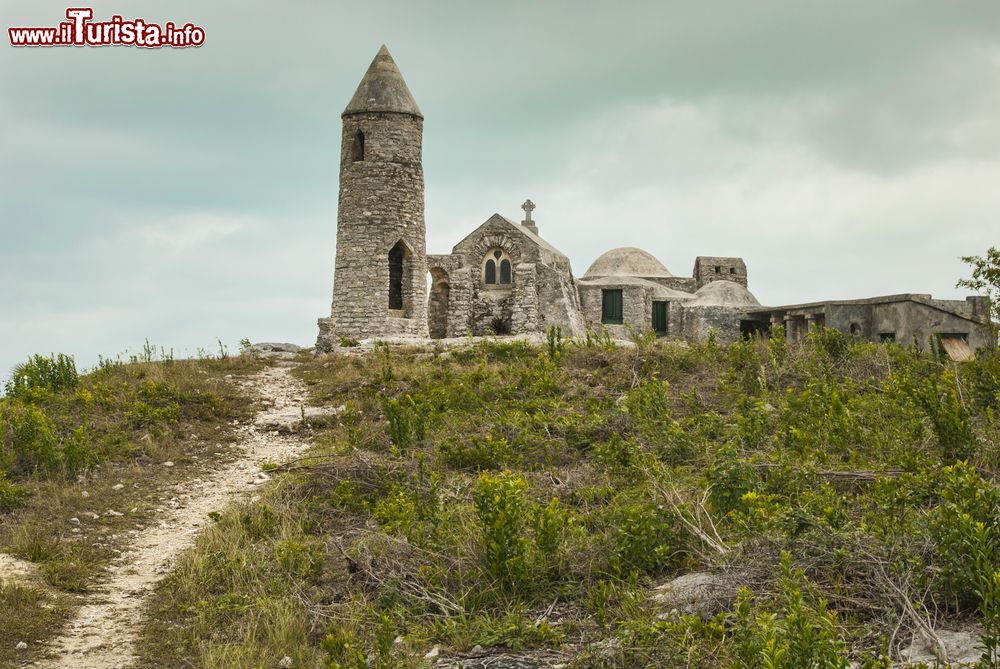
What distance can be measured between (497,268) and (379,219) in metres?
5.30

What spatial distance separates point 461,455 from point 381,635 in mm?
4647

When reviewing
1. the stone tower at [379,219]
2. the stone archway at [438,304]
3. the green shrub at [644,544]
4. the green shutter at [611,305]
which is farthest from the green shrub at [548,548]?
the green shutter at [611,305]

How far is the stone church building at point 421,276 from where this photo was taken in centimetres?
2234

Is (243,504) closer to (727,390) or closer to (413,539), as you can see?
(413,539)

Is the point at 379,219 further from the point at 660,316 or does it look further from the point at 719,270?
the point at 719,270

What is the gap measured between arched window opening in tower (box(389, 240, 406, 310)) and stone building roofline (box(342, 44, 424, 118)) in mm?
4050

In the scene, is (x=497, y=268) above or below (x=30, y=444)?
above

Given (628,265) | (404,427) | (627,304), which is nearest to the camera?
(404,427)

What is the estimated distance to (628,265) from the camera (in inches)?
1651

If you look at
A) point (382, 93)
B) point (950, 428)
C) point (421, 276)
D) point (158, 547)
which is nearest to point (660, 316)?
point (421, 276)

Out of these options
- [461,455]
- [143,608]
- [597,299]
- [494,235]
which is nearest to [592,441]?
[461,455]

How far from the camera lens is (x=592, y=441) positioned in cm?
991

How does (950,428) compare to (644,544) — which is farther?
(950,428)

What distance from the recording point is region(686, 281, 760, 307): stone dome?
34.8m
